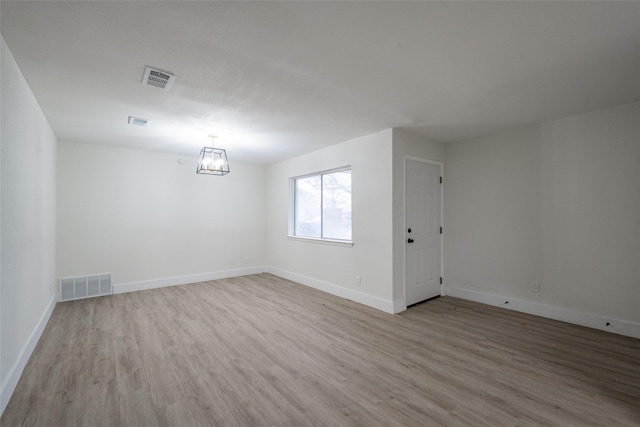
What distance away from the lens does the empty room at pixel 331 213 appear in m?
1.85

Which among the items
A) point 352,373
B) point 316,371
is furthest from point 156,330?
point 352,373

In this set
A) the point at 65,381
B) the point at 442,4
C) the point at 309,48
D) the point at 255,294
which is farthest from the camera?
the point at 255,294

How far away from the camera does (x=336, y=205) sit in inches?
195

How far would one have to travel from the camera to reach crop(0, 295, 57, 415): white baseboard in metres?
1.96

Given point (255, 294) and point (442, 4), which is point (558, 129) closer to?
point (442, 4)

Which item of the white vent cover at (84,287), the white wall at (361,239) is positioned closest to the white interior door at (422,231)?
the white wall at (361,239)

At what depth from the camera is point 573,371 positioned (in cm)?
237

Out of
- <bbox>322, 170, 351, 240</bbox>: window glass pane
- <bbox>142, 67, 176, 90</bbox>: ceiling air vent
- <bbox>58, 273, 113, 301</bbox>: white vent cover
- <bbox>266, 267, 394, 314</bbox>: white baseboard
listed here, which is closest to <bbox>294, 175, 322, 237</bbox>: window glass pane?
<bbox>322, 170, 351, 240</bbox>: window glass pane

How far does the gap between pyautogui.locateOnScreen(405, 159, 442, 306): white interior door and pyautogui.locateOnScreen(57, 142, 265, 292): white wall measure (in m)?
3.58

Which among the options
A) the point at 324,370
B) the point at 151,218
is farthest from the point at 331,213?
the point at 151,218

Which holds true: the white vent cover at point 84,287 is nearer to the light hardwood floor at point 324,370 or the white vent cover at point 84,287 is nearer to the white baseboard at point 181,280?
the white baseboard at point 181,280

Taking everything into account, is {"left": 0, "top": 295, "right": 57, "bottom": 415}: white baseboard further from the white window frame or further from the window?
the window

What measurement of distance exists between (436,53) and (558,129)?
8.47 ft

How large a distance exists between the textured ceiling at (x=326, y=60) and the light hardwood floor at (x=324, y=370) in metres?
2.48
